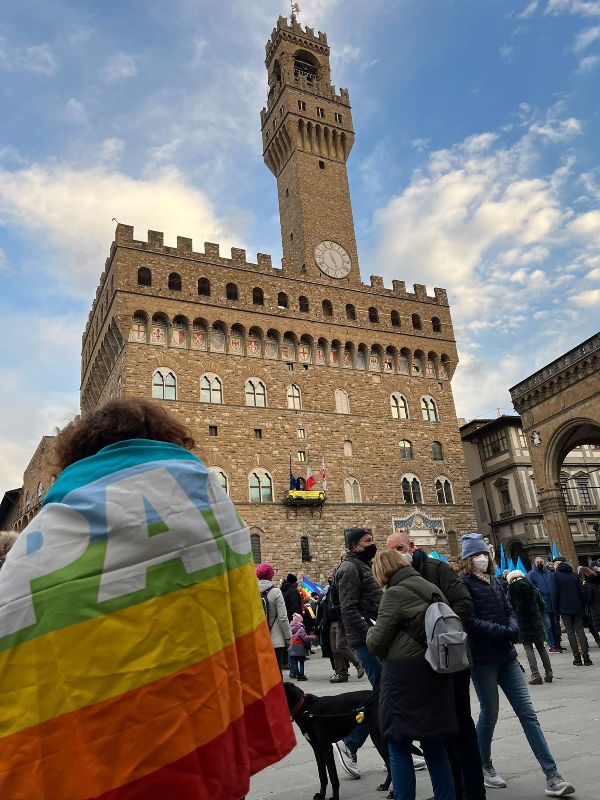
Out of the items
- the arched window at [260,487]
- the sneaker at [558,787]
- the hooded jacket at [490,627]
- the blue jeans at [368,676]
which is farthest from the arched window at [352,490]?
the sneaker at [558,787]

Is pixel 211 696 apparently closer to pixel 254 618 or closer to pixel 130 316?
pixel 254 618

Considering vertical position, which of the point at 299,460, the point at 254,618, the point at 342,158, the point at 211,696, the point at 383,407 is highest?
the point at 342,158

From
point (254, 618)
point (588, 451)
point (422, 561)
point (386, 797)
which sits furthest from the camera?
point (588, 451)

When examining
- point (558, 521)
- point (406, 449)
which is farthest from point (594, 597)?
point (406, 449)

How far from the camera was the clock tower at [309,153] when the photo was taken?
3084 centimetres

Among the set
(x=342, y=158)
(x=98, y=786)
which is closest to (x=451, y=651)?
(x=98, y=786)

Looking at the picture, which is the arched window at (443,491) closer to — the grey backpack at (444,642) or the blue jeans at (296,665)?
the blue jeans at (296,665)

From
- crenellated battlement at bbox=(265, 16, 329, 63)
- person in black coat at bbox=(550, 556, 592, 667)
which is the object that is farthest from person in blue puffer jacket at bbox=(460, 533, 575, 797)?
crenellated battlement at bbox=(265, 16, 329, 63)

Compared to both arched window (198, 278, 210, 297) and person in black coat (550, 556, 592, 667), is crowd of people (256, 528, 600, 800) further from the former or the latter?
arched window (198, 278, 210, 297)

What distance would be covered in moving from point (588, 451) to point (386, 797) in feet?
118

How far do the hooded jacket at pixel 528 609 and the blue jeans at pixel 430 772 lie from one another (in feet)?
14.5

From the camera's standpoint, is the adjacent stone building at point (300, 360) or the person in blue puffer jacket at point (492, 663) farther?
the adjacent stone building at point (300, 360)

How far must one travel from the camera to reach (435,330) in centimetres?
3253

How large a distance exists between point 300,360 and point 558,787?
2509cm
